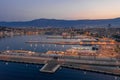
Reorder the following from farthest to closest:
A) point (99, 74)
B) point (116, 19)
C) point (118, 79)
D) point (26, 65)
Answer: point (116, 19) < point (26, 65) < point (99, 74) < point (118, 79)

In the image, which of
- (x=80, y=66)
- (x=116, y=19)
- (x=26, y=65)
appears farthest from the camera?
(x=116, y=19)

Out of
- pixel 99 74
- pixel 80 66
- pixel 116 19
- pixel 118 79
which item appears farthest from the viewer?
pixel 116 19

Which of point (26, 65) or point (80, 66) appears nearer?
point (80, 66)

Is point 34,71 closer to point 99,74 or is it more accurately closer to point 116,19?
point 99,74

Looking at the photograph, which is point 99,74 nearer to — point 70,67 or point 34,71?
point 70,67

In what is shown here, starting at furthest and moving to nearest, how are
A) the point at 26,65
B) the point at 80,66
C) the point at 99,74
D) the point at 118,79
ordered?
the point at 26,65
the point at 80,66
the point at 99,74
the point at 118,79

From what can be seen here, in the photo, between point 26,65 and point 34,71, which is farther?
point 26,65

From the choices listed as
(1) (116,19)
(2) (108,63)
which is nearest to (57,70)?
(2) (108,63)

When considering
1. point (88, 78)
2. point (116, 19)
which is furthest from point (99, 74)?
point (116, 19)

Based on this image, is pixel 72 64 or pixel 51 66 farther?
pixel 72 64
